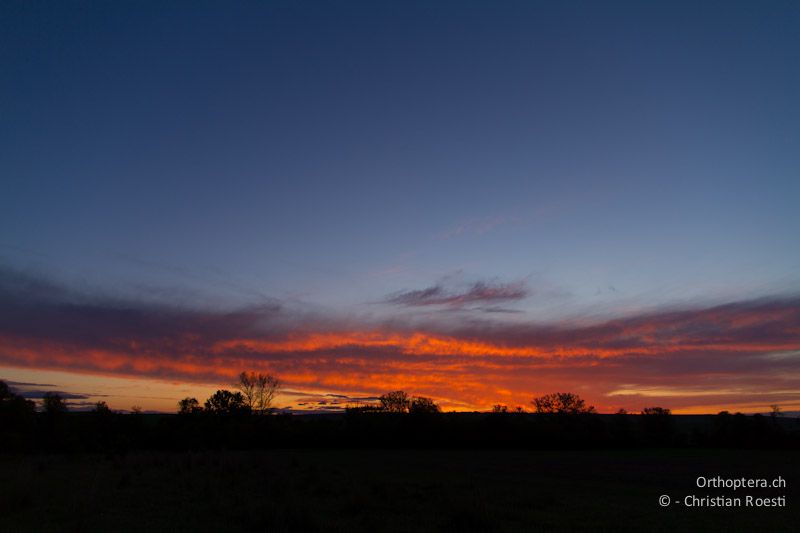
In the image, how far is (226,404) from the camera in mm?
96000

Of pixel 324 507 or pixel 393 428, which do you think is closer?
pixel 324 507

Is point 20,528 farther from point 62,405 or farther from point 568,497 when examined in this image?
point 62,405

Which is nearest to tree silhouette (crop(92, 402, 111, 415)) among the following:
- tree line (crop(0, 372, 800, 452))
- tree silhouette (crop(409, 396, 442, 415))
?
tree line (crop(0, 372, 800, 452))

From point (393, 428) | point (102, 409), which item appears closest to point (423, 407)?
point (393, 428)

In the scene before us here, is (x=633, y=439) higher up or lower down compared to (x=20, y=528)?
lower down

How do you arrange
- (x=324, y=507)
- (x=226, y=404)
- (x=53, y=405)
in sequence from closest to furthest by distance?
(x=324, y=507)
(x=53, y=405)
(x=226, y=404)

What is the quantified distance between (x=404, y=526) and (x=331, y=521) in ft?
6.44

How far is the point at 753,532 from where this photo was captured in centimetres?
1408

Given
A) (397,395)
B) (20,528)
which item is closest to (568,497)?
(20,528)

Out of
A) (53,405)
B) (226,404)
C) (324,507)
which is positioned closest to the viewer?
(324,507)

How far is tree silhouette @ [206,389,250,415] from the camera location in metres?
94.5

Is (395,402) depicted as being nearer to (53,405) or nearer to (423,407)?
(423,407)

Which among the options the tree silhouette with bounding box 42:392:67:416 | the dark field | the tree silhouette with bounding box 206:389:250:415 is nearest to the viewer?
the dark field

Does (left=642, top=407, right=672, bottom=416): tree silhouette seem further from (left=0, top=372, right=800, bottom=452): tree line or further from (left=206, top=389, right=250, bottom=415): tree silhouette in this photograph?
(left=206, top=389, right=250, bottom=415): tree silhouette
